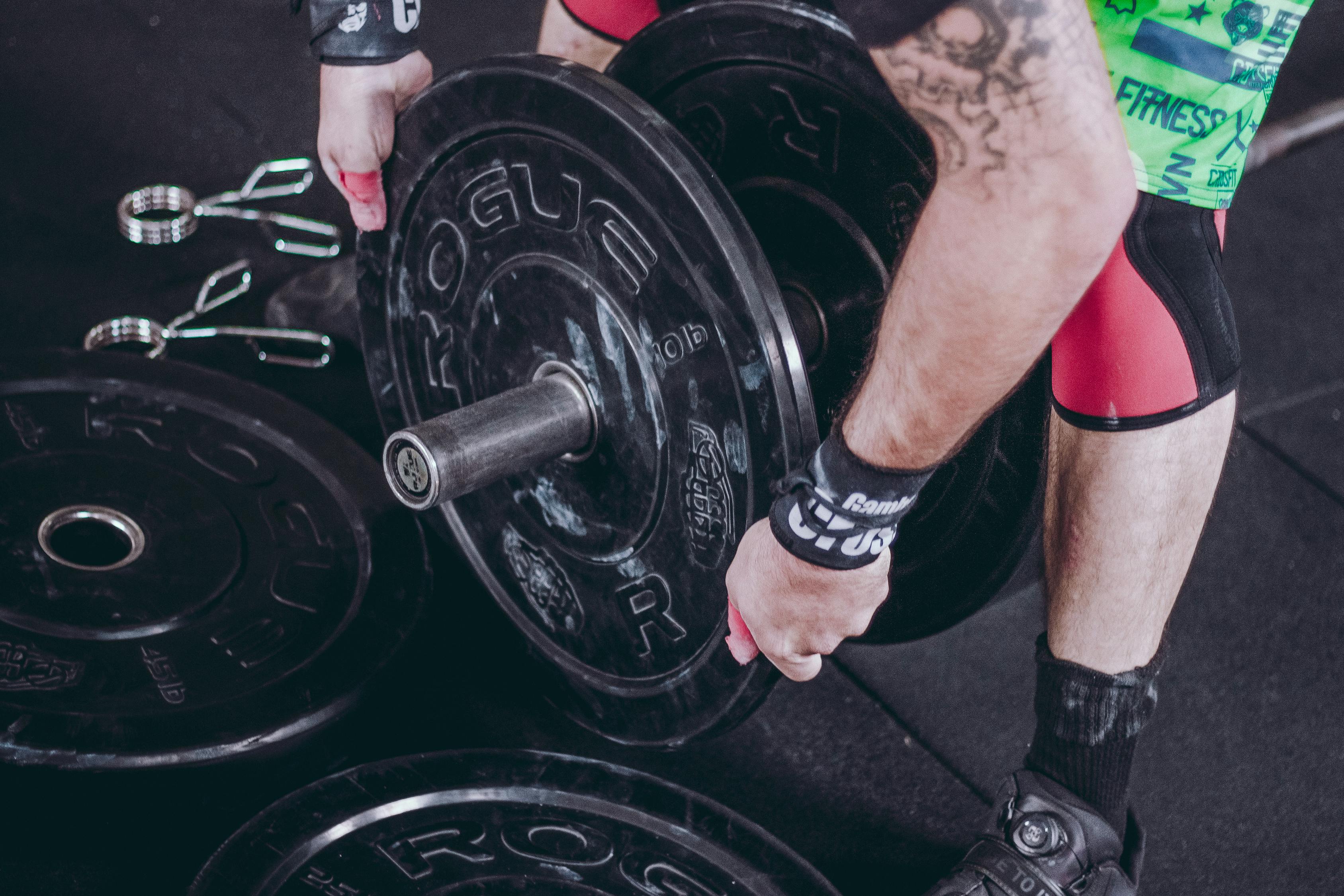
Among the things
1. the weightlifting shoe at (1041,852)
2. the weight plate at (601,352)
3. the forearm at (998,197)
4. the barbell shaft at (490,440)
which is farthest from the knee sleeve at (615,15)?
the weightlifting shoe at (1041,852)

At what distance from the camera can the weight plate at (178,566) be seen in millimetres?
957

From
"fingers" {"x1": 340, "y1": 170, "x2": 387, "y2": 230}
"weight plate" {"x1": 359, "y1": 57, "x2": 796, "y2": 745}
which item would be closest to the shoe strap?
"weight plate" {"x1": 359, "y1": 57, "x2": 796, "y2": 745}

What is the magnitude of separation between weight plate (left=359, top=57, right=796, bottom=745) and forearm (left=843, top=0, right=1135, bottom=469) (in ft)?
0.37

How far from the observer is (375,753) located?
1.08 metres

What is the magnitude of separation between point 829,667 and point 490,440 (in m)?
0.52

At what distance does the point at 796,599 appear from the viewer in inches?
29.7

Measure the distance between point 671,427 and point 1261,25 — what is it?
495 mm

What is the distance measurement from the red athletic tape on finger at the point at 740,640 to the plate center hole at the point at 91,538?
58 centimetres

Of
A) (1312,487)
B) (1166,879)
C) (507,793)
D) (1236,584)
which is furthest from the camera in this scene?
(1312,487)

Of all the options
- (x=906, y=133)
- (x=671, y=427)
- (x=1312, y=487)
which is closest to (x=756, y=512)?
(x=671, y=427)

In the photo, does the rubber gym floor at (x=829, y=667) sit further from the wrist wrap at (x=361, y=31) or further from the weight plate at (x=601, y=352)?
the wrist wrap at (x=361, y=31)

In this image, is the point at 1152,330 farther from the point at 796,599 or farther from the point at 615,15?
the point at 615,15

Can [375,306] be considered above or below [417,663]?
above

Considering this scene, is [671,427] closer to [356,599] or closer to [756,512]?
[756,512]
